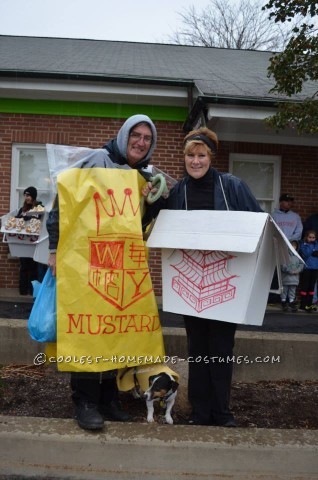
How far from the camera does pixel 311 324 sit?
6.93 m

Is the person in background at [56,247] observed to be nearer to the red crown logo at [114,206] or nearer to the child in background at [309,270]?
the red crown logo at [114,206]

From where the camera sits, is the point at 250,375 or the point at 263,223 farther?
the point at 250,375

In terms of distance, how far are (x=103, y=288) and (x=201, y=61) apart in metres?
9.26

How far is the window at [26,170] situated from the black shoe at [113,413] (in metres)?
6.25

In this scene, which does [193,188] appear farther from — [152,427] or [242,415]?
[242,415]

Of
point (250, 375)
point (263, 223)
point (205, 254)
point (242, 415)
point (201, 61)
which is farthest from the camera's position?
point (201, 61)

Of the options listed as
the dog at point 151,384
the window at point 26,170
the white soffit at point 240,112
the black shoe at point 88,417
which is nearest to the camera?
the black shoe at point 88,417

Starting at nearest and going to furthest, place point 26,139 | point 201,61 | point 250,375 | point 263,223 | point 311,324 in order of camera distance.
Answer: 1. point 263,223
2. point 250,375
3. point 311,324
4. point 26,139
5. point 201,61

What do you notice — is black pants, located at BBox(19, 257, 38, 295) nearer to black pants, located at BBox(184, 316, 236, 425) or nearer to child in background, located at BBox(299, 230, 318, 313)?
child in background, located at BBox(299, 230, 318, 313)

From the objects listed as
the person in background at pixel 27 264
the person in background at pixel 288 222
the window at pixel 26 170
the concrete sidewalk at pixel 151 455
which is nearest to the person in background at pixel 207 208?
the concrete sidewalk at pixel 151 455

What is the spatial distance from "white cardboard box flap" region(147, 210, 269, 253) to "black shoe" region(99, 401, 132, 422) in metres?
1.02

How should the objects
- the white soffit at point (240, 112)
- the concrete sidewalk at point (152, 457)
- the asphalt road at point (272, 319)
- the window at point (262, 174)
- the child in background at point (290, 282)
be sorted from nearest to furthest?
the concrete sidewalk at point (152, 457) → the asphalt road at point (272, 319) → the white soffit at point (240, 112) → the child in background at point (290, 282) → the window at point (262, 174)

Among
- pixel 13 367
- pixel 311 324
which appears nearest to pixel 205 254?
pixel 13 367

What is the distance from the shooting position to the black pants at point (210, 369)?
9.43 feet
